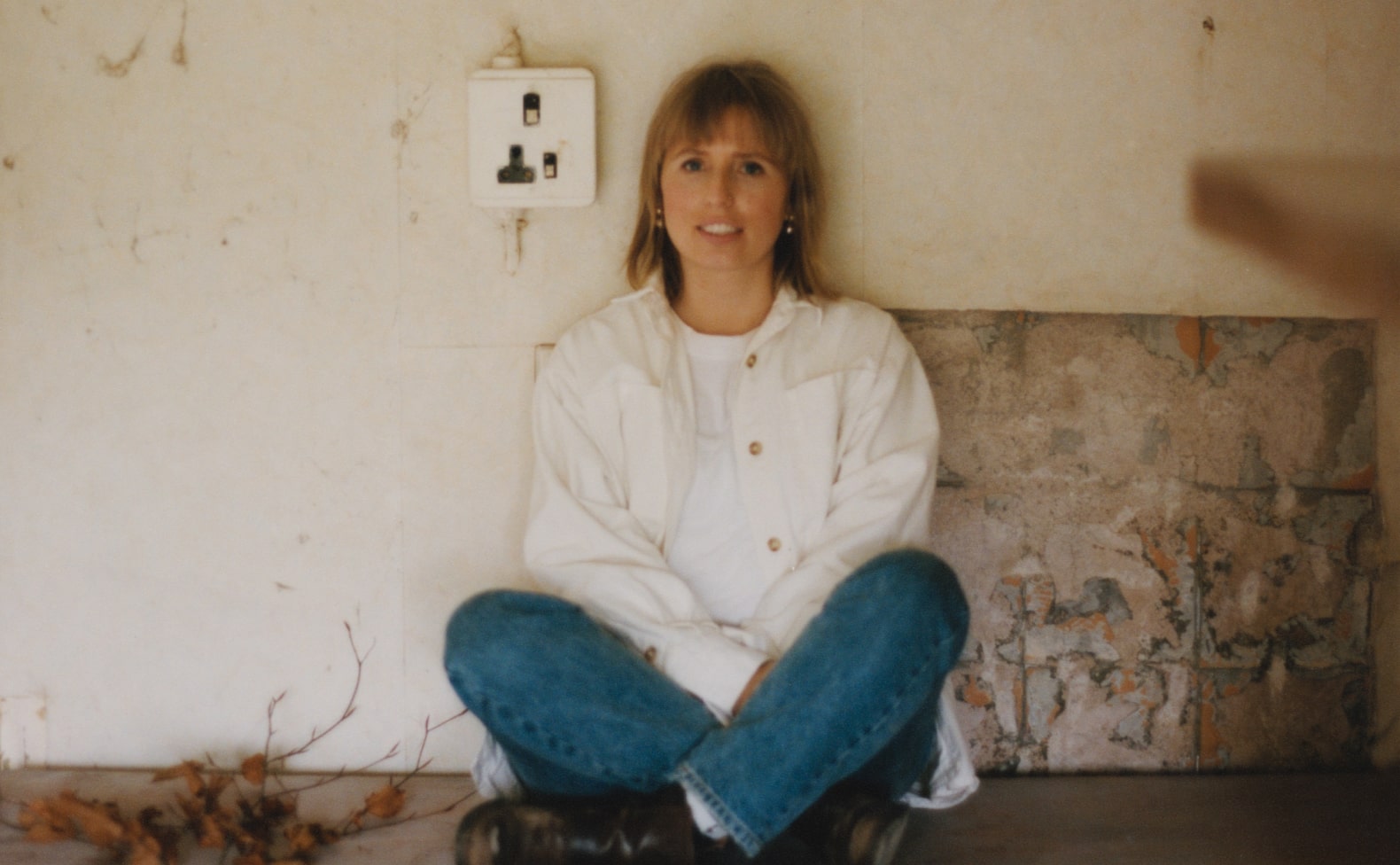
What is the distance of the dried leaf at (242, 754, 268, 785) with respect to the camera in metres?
1.73

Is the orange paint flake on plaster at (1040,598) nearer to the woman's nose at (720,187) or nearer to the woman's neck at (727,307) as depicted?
the woman's neck at (727,307)

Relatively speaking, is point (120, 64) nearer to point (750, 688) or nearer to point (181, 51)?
point (181, 51)

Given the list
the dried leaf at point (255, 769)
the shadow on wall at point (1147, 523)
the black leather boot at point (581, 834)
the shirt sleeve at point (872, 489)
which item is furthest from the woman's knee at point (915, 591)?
the dried leaf at point (255, 769)

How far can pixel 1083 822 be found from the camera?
1635 mm

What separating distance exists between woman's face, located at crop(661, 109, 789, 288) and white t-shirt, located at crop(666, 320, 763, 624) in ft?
0.70

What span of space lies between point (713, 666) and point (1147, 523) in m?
0.90

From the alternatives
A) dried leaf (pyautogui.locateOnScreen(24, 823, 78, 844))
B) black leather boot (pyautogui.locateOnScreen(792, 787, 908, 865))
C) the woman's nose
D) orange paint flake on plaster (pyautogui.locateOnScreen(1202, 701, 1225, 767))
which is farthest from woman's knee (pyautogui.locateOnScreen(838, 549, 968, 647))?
dried leaf (pyautogui.locateOnScreen(24, 823, 78, 844))

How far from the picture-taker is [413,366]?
182 centimetres

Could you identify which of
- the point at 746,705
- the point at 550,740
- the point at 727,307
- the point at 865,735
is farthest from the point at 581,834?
the point at 727,307

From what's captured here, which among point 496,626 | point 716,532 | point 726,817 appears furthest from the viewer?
point 716,532

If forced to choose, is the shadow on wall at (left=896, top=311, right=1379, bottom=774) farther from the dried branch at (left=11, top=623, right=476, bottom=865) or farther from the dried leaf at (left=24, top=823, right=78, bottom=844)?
the dried leaf at (left=24, top=823, right=78, bottom=844)

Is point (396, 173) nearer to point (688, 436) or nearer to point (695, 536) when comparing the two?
point (688, 436)

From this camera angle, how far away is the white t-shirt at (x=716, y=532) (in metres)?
1.61

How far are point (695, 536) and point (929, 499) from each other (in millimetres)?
362
